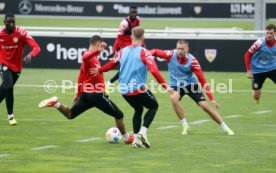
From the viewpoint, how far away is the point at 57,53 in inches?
1254

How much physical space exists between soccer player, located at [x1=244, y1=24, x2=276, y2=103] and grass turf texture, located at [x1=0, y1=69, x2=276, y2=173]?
0.85 meters

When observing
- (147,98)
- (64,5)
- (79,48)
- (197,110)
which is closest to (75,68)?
(79,48)

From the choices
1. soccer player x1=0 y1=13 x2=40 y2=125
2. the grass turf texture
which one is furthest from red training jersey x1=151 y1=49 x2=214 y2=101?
soccer player x1=0 y1=13 x2=40 y2=125

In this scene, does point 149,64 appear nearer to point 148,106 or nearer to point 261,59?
point 148,106

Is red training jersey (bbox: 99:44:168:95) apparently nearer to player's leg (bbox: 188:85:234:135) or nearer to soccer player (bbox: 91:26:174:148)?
soccer player (bbox: 91:26:174:148)

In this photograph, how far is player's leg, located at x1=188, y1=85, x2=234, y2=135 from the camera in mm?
17062

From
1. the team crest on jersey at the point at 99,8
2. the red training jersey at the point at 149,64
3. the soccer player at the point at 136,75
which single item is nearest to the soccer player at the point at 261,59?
the soccer player at the point at 136,75

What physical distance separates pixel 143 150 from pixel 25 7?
139 feet

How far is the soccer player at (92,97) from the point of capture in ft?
50.9

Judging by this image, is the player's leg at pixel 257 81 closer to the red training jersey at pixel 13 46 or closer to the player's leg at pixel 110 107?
the red training jersey at pixel 13 46

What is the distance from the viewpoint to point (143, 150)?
1495 centimetres

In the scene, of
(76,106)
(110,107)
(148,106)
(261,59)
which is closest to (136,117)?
(148,106)

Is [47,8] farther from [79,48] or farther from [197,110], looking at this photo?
[197,110]

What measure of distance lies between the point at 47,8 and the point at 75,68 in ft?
85.2
